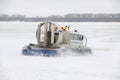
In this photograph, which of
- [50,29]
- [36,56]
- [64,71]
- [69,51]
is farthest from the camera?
[50,29]

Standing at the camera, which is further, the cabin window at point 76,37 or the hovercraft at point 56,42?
the cabin window at point 76,37

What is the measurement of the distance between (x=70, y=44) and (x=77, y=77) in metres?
6.87

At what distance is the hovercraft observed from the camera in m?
14.8

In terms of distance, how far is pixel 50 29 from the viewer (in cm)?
1631

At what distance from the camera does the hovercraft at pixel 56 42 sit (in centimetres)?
1475

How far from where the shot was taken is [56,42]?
52.2 ft

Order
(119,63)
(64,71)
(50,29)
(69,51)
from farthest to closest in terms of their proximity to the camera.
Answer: (50,29), (69,51), (119,63), (64,71)

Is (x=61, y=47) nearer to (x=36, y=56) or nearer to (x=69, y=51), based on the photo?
(x=69, y=51)

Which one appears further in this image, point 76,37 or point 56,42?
point 76,37

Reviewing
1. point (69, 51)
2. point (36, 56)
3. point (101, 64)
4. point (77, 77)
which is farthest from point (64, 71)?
point (69, 51)

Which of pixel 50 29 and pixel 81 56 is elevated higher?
pixel 50 29

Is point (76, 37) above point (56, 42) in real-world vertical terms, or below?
above

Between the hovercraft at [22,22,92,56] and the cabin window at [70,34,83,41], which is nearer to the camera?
the hovercraft at [22,22,92,56]

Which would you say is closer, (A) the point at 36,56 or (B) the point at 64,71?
(B) the point at 64,71
